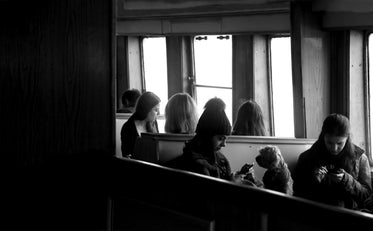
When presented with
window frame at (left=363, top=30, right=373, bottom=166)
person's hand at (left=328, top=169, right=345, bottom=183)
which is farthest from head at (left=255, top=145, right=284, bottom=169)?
window frame at (left=363, top=30, right=373, bottom=166)

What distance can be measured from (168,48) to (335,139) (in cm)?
528

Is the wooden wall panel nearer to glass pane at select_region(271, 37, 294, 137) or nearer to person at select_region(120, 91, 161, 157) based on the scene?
glass pane at select_region(271, 37, 294, 137)

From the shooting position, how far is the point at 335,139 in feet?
14.7

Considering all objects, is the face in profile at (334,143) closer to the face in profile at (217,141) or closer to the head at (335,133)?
the head at (335,133)

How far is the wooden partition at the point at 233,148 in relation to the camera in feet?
15.7

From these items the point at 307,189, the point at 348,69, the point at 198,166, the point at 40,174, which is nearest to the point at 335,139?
the point at 307,189

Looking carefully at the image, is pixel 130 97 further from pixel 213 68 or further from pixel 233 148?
pixel 233 148

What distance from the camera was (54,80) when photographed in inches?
118

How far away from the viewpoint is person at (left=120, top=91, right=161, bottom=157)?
5938 mm

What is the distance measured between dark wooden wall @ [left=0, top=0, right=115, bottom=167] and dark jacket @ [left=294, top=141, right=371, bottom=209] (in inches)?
71.2

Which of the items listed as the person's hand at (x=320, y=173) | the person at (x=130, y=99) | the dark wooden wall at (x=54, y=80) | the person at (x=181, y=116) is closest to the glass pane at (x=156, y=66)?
the person at (x=130, y=99)

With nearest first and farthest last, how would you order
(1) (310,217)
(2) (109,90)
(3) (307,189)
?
(1) (310,217), (2) (109,90), (3) (307,189)

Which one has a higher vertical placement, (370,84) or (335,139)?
(370,84)

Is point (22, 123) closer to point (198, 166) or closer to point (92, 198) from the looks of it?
point (92, 198)
